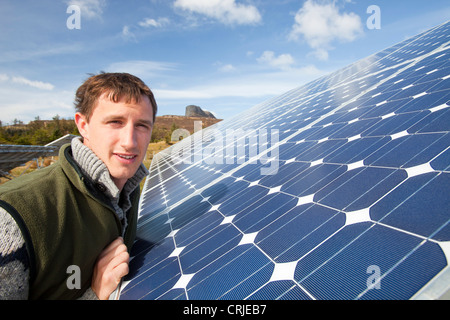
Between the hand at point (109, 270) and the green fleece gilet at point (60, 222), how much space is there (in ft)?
0.23

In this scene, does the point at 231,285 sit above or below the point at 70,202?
below

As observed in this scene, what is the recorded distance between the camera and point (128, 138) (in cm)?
276

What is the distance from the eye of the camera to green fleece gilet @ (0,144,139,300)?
81.1 inches

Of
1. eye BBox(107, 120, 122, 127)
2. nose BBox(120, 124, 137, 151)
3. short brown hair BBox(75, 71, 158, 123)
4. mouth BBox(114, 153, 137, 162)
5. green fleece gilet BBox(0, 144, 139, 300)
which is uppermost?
short brown hair BBox(75, 71, 158, 123)

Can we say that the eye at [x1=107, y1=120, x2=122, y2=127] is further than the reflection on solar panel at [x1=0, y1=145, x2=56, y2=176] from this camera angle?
No

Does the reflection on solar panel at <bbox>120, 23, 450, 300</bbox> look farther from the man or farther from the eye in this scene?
the eye

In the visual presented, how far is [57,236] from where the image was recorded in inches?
87.0

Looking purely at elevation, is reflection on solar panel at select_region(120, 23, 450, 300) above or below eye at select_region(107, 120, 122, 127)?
below

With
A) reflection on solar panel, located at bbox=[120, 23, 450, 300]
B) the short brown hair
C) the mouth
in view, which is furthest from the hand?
the short brown hair

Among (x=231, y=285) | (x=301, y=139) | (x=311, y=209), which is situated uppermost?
(x=301, y=139)

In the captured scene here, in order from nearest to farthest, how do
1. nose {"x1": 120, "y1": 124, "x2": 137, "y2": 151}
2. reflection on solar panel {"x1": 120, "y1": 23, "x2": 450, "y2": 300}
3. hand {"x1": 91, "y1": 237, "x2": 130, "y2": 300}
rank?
reflection on solar panel {"x1": 120, "y1": 23, "x2": 450, "y2": 300} → hand {"x1": 91, "y1": 237, "x2": 130, "y2": 300} → nose {"x1": 120, "y1": 124, "x2": 137, "y2": 151}
